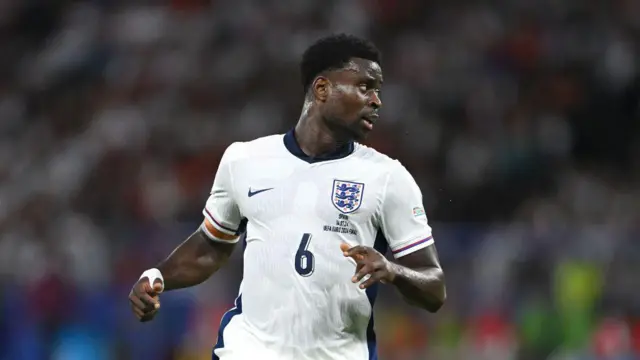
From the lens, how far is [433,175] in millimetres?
11406

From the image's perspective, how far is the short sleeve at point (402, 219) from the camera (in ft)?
16.9

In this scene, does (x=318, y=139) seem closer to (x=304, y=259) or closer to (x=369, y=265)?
(x=304, y=259)

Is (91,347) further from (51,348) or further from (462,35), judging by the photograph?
(462,35)

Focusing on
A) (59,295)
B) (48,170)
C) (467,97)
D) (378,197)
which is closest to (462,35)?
(467,97)

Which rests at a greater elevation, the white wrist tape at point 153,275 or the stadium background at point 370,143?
the white wrist tape at point 153,275

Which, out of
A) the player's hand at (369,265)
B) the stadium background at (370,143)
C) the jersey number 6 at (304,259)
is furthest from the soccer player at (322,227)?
the stadium background at (370,143)

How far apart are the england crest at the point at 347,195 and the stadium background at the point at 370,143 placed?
4.18 meters

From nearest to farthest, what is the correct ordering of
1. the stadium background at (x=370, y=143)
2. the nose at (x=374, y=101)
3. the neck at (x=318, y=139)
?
the nose at (x=374, y=101) → the neck at (x=318, y=139) → the stadium background at (x=370, y=143)

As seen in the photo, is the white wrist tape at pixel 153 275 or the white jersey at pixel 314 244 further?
the white wrist tape at pixel 153 275

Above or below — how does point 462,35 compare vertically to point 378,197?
below

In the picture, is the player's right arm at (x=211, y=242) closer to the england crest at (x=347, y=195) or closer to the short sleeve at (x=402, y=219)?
the england crest at (x=347, y=195)

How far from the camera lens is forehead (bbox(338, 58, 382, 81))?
530 centimetres

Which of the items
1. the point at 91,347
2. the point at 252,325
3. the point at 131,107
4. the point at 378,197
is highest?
the point at 378,197

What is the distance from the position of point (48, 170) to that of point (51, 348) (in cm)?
305
